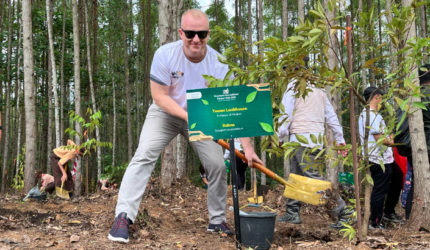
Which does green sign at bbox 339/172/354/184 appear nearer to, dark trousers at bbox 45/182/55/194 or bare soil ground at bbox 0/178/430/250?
bare soil ground at bbox 0/178/430/250

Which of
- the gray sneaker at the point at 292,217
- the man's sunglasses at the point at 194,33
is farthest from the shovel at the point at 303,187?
the gray sneaker at the point at 292,217

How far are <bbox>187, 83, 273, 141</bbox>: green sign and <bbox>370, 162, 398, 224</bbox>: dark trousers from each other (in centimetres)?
238

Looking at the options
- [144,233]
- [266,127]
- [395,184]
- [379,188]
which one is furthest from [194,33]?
[395,184]

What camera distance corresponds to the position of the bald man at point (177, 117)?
10.6 feet

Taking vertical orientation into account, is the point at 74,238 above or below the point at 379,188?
below

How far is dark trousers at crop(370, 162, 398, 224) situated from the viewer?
15.1ft

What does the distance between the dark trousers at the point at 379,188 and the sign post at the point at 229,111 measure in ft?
7.81

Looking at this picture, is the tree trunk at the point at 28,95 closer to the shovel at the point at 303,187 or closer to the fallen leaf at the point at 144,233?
the fallen leaf at the point at 144,233

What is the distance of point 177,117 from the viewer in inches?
137

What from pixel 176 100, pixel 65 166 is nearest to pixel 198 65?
pixel 176 100

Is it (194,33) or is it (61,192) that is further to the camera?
(61,192)

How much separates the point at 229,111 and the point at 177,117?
77 cm

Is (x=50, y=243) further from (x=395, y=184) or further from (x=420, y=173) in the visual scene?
(x=395, y=184)

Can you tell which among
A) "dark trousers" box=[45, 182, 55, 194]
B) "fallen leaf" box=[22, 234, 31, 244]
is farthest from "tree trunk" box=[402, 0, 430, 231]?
"dark trousers" box=[45, 182, 55, 194]
